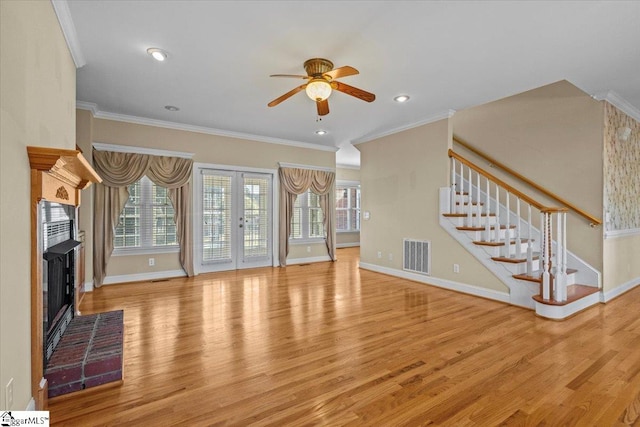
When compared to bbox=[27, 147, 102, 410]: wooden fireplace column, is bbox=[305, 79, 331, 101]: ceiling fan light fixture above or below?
above

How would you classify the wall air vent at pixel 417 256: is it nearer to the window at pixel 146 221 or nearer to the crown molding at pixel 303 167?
the crown molding at pixel 303 167

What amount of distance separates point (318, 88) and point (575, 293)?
3912 millimetres

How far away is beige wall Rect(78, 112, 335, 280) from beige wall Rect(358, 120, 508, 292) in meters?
1.47

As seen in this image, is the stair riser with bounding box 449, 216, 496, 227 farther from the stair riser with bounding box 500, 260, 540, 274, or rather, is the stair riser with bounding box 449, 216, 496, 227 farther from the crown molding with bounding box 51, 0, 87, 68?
the crown molding with bounding box 51, 0, 87, 68

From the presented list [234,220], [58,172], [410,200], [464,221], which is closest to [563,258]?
[464,221]

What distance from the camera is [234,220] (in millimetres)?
6160

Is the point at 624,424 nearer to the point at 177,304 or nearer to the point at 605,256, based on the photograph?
the point at 605,256

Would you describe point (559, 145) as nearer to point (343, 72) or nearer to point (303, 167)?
point (343, 72)

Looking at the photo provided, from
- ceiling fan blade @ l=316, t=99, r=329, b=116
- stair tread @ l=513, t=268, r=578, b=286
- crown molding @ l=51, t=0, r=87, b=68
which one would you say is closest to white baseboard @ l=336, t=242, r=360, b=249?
stair tread @ l=513, t=268, r=578, b=286

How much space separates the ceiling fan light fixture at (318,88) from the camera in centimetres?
300

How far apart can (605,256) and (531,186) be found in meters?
1.31

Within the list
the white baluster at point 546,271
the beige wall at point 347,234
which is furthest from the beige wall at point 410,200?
the beige wall at point 347,234

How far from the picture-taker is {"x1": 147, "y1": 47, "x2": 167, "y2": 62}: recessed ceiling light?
116 inches

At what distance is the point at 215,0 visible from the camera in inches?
89.7
